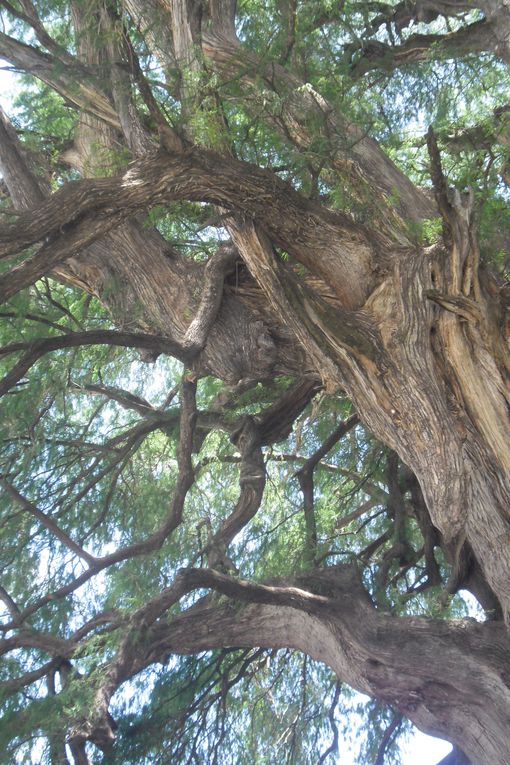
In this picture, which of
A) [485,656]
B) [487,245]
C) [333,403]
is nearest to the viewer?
[485,656]

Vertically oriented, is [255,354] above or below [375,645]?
above

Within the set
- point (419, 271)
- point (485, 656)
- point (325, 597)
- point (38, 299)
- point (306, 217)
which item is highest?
point (38, 299)

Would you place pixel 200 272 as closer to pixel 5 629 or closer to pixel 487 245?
pixel 487 245

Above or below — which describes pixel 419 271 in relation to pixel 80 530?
below

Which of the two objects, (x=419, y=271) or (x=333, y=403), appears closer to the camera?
(x=419, y=271)

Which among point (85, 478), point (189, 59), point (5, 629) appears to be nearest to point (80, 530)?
point (85, 478)

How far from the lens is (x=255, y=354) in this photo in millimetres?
5523

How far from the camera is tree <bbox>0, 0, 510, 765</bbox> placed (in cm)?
429

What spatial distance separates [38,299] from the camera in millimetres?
5891

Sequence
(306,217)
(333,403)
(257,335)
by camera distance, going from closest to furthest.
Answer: (306,217) < (257,335) < (333,403)

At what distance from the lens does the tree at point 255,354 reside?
14.1ft

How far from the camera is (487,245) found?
512 cm

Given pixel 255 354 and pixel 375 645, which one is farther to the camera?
pixel 255 354

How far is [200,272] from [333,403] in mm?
1531
